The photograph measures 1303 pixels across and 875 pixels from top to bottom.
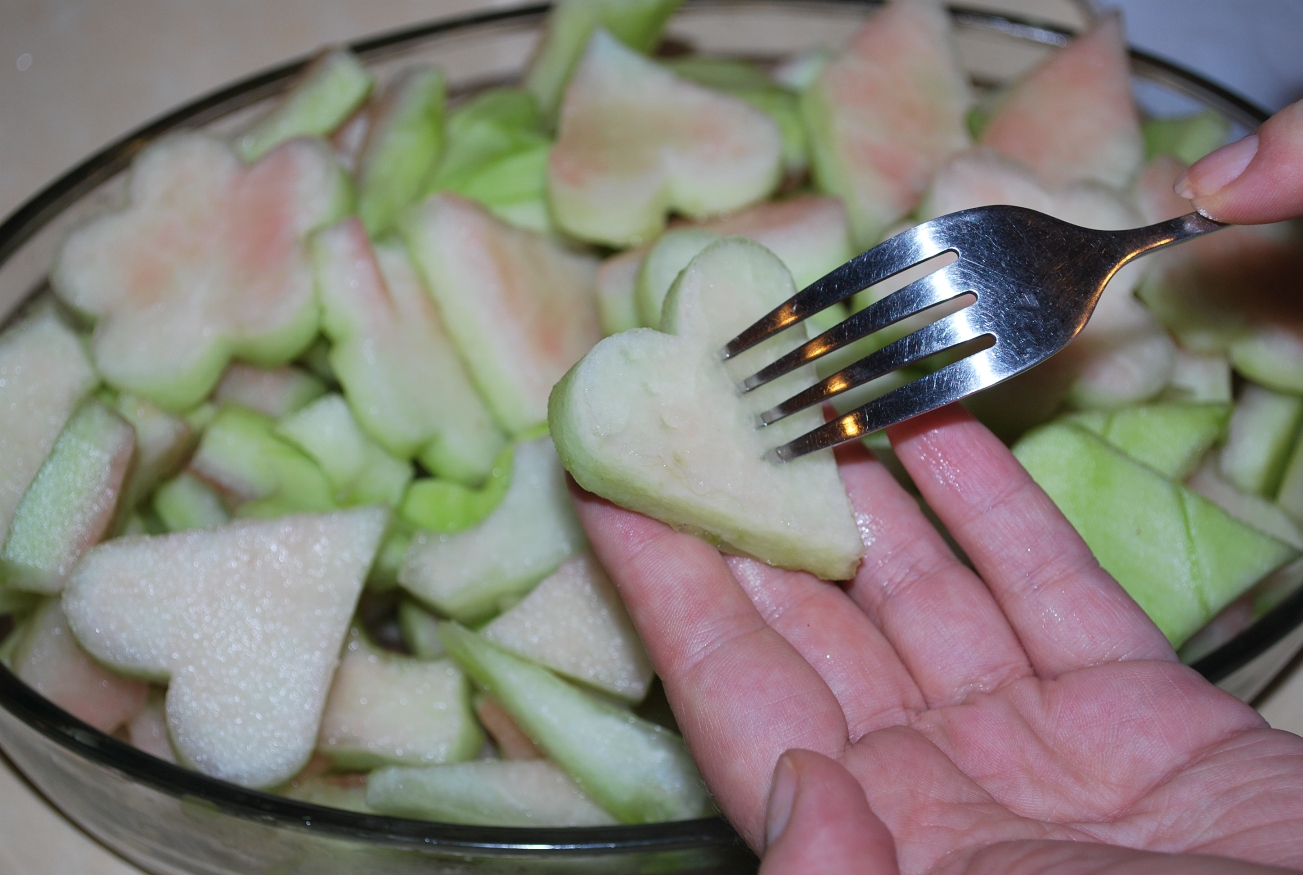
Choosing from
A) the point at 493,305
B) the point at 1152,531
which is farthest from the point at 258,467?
the point at 1152,531

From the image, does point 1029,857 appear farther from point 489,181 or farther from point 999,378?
point 489,181

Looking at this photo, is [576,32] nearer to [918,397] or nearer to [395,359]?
[395,359]

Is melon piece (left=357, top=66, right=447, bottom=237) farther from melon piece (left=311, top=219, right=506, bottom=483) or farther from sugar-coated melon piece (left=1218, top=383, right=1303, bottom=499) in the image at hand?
sugar-coated melon piece (left=1218, top=383, right=1303, bottom=499)

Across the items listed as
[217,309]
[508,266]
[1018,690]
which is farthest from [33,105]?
[1018,690]

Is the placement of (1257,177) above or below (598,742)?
above

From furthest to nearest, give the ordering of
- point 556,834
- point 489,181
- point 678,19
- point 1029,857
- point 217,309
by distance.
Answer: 1. point 678,19
2. point 489,181
3. point 217,309
4. point 556,834
5. point 1029,857

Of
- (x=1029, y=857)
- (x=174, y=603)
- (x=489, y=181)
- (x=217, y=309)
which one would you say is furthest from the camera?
(x=489, y=181)

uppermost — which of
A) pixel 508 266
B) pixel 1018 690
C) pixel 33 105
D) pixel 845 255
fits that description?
pixel 33 105
